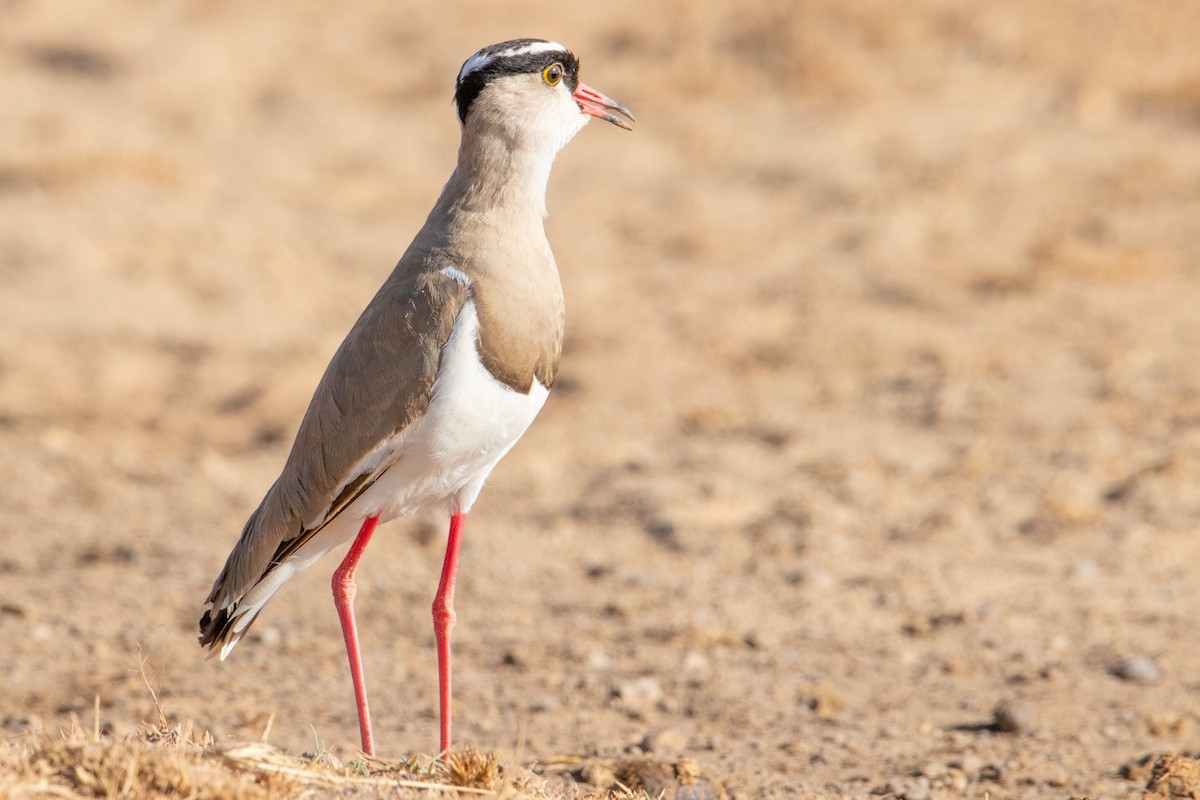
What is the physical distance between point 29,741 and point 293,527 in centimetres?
99

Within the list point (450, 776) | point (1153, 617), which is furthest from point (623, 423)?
point (450, 776)

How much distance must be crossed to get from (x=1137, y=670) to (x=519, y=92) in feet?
9.42

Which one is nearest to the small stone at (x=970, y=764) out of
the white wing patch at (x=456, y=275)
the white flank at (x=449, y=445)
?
the white flank at (x=449, y=445)

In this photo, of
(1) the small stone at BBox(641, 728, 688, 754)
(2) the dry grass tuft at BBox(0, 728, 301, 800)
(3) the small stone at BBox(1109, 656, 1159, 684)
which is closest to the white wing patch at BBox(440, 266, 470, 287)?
(2) the dry grass tuft at BBox(0, 728, 301, 800)

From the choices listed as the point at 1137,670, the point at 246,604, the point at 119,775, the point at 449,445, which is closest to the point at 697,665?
the point at 1137,670

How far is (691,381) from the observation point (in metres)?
8.12

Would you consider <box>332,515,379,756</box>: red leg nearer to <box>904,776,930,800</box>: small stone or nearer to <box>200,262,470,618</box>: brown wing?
<box>200,262,470,618</box>: brown wing

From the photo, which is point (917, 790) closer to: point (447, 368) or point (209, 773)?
point (447, 368)

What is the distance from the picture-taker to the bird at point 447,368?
3.57 m

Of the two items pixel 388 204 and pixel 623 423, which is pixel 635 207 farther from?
pixel 623 423

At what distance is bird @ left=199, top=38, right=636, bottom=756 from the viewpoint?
3.57 meters

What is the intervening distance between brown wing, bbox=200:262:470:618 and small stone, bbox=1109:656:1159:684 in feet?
8.96

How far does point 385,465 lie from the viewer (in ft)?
12.1

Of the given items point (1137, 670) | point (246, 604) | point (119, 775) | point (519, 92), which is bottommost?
point (119, 775)
